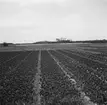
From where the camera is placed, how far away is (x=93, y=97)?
769 cm

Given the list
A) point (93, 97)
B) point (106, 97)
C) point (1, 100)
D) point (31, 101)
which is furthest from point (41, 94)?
point (106, 97)

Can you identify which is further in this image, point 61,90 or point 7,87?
point 7,87

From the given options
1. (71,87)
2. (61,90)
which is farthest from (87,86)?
(61,90)

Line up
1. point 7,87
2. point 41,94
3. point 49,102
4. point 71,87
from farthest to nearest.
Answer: point 7,87 < point 71,87 < point 41,94 < point 49,102

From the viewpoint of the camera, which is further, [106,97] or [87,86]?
[87,86]

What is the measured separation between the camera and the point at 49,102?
23.6 feet

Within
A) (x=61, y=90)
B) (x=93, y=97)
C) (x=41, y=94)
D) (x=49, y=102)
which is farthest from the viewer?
(x=61, y=90)

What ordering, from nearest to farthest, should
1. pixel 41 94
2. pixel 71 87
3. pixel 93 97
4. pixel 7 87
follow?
pixel 93 97, pixel 41 94, pixel 71 87, pixel 7 87

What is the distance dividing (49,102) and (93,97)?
1.97 metres

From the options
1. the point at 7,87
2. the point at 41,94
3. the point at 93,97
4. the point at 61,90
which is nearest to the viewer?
the point at 93,97

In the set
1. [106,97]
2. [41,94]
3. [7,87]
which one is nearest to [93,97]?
[106,97]

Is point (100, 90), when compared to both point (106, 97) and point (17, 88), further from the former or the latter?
point (17, 88)

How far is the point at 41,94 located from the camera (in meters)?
8.50

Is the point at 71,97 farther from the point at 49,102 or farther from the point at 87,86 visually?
the point at 87,86
